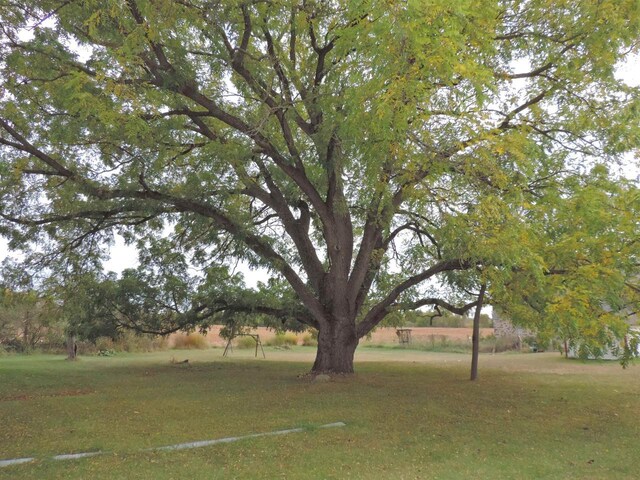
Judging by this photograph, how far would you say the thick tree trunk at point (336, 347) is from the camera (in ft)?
42.2

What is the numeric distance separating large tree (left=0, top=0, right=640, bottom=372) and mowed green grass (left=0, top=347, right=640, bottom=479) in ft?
8.00

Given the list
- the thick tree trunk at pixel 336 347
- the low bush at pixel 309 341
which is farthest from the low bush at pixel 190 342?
the thick tree trunk at pixel 336 347

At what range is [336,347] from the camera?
508 inches

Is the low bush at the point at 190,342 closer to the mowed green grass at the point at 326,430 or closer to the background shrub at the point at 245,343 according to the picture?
the background shrub at the point at 245,343

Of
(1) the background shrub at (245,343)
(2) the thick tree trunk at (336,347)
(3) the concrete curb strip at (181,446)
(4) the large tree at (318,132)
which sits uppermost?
(4) the large tree at (318,132)

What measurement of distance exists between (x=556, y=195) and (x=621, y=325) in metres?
2.31

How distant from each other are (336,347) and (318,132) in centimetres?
590

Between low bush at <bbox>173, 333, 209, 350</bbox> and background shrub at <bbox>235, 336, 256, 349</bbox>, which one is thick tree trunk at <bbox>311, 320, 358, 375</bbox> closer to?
low bush at <bbox>173, 333, 209, 350</bbox>

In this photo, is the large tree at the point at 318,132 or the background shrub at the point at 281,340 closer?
the large tree at the point at 318,132

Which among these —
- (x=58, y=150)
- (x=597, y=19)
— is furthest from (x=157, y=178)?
(x=597, y=19)

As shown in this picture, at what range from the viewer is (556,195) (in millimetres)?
7965

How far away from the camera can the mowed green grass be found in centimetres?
550

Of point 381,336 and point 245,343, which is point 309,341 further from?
point 381,336

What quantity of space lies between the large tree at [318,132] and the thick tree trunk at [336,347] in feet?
0.19
